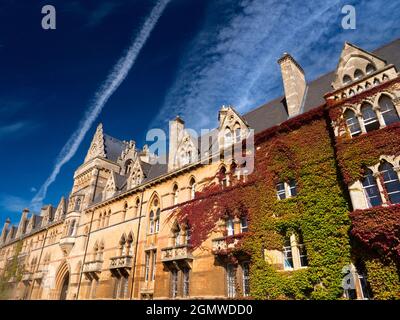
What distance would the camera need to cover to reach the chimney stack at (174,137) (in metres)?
27.2

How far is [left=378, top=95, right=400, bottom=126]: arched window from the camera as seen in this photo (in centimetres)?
1438

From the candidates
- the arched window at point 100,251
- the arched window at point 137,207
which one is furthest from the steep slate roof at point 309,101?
the arched window at point 100,251

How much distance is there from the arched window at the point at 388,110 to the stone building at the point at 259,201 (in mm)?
47

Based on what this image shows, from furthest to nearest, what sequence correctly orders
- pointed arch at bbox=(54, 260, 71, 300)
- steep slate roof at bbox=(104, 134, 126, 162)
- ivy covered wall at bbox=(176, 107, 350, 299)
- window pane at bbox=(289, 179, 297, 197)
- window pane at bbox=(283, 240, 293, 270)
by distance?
1. steep slate roof at bbox=(104, 134, 126, 162)
2. pointed arch at bbox=(54, 260, 71, 300)
3. window pane at bbox=(289, 179, 297, 197)
4. window pane at bbox=(283, 240, 293, 270)
5. ivy covered wall at bbox=(176, 107, 350, 299)

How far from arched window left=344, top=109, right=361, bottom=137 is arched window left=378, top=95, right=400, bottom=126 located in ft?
4.22

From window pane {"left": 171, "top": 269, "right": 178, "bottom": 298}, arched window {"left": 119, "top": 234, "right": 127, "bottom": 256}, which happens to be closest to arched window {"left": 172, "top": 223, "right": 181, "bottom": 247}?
window pane {"left": 171, "top": 269, "right": 178, "bottom": 298}

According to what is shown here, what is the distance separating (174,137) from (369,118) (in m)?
17.9

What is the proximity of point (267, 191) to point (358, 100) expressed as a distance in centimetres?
727

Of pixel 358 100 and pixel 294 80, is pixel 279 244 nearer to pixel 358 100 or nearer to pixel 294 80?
pixel 358 100

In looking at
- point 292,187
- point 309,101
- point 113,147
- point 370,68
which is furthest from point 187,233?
point 113,147

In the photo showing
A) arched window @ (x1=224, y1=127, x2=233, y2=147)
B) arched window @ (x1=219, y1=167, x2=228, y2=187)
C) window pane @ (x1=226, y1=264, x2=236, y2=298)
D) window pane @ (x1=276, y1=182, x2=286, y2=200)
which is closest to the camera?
window pane @ (x1=276, y1=182, x2=286, y2=200)

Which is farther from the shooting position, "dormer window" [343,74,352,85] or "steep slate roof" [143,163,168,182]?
"steep slate roof" [143,163,168,182]

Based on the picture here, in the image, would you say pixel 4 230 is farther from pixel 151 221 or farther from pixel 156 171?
pixel 151 221

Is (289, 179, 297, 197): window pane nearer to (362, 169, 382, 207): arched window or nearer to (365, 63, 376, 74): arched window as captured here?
(362, 169, 382, 207): arched window
